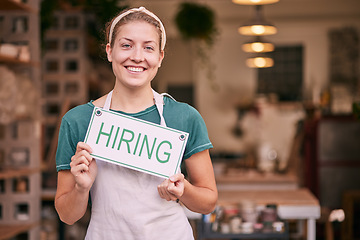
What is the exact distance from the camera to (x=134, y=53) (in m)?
1.43

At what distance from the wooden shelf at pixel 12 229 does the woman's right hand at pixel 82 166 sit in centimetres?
227

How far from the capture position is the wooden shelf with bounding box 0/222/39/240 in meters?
3.43

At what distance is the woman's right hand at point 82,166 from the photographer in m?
1.35

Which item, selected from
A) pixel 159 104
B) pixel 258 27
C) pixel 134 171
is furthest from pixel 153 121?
pixel 258 27

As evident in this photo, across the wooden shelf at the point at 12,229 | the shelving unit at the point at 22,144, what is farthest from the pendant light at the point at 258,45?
the wooden shelf at the point at 12,229

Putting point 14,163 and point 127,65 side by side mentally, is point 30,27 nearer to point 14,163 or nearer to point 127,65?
point 14,163

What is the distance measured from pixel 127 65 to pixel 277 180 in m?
4.35

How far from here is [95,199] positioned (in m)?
1.50

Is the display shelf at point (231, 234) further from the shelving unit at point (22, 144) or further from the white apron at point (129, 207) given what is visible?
the white apron at point (129, 207)

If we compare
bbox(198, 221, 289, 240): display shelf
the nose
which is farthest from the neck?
bbox(198, 221, 289, 240): display shelf

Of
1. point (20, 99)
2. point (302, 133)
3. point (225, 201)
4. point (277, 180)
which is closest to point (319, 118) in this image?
point (302, 133)

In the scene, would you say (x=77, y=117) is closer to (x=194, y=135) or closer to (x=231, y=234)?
(x=194, y=135)

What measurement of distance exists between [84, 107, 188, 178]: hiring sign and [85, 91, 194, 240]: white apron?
6 cm

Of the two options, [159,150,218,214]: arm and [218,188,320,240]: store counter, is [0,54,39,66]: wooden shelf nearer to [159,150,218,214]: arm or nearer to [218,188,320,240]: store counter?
[218,188,320,240]: store counter
